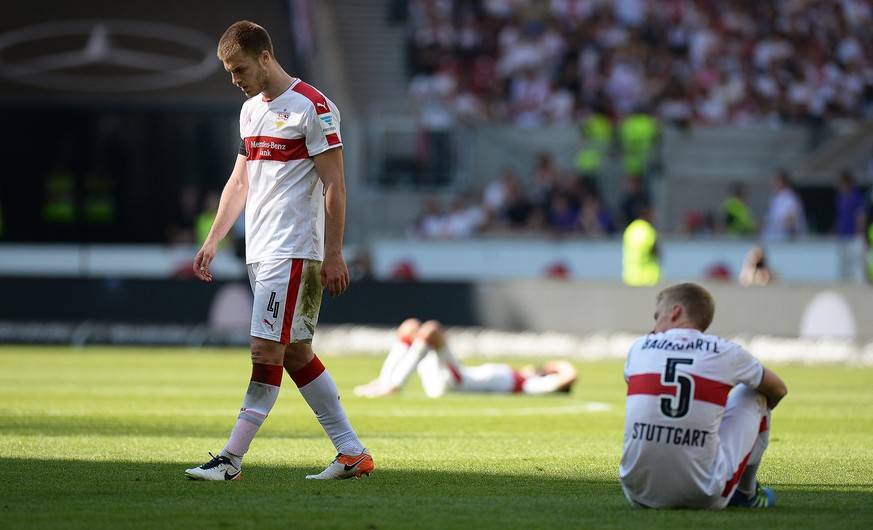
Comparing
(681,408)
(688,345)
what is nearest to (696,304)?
(688,345)

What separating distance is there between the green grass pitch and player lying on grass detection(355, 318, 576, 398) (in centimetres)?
19

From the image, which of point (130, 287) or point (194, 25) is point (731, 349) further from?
point (194, 25)

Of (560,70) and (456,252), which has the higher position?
(560,70)

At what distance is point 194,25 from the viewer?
28.6 metres

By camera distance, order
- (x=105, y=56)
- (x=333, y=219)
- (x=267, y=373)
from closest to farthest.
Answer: (x=333, y=219) < (x=267, y=373) < (x=105, y=56)

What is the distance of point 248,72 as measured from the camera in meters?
7.84

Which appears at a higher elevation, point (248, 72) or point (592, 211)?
point (248, 72)

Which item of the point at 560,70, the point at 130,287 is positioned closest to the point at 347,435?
the point at 130,287

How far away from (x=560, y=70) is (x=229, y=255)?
8815mm

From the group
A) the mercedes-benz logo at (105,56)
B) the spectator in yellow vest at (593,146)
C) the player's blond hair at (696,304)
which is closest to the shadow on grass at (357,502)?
the player's blond hair at (696,304)

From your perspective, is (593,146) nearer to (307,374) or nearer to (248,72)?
(307,374)

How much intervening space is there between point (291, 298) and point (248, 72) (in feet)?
3.95

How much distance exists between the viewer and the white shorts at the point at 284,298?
779cm

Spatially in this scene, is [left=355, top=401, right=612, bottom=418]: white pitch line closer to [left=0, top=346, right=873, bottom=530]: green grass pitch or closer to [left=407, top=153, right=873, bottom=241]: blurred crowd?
[left=0, top=346, right=873, bottom=530]: green grass pitch
